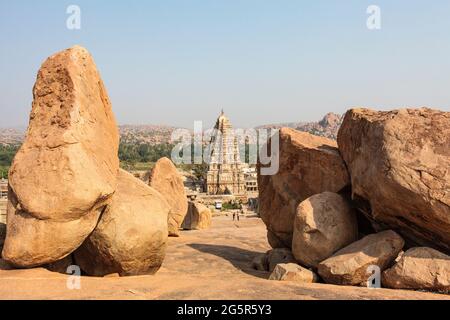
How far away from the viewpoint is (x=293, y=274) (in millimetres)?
8328

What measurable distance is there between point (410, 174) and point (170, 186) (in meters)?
10.6

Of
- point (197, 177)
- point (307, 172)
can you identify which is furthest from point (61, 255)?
point (197, 177)

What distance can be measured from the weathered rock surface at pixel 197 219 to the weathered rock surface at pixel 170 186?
332 cm

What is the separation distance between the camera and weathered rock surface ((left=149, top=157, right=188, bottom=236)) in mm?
16531

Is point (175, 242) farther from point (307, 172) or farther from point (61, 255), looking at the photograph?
point (61, 255)

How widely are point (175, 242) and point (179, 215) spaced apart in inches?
113

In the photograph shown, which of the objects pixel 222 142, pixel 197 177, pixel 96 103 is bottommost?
pixel 197 177

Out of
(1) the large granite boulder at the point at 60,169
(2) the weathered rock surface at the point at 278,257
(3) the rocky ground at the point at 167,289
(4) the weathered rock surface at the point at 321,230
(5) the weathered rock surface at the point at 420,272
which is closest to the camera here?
(3) the rocky ground at the point at 167,289

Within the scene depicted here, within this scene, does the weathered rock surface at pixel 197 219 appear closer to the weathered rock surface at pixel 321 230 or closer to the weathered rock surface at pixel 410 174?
the weathered rock surface at pixel 321 230

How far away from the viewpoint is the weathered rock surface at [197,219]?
20438 mm

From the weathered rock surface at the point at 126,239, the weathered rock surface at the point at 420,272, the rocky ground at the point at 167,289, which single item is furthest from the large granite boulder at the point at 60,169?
the weathered rock surface at the point at 420,272

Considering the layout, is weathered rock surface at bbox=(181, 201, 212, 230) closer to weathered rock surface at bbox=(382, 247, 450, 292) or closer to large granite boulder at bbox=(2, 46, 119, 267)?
large granite boulder at bbox=(2, 46, 119, 267)

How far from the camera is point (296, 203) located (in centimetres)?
1080

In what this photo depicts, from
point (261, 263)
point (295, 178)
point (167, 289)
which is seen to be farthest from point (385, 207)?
point (167, 289)
